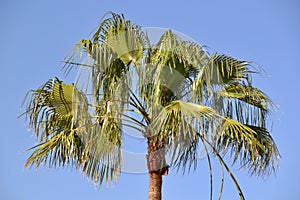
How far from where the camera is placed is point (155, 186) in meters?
7.08

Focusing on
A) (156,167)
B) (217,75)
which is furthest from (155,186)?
(217,75)

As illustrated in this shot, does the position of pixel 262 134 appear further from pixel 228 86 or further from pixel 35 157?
pixel 35 157

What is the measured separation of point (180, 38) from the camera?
7453mm

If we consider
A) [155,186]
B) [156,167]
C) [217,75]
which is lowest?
[155,186]

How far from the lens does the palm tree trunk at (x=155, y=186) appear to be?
7.06m

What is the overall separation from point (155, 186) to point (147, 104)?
984 millimetres

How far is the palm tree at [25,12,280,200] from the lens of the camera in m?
7.04

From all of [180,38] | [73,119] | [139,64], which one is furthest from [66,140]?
[180,38]

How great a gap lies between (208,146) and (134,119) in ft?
3.07

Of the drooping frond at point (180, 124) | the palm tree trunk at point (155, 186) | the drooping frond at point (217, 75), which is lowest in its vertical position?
the palm tree trunk at point (155, 186)

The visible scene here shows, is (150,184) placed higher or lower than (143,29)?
lower

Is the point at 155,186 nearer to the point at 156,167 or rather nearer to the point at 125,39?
the point at 156,167

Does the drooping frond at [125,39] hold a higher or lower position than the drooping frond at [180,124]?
higher

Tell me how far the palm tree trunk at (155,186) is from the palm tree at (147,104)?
0.01 m
